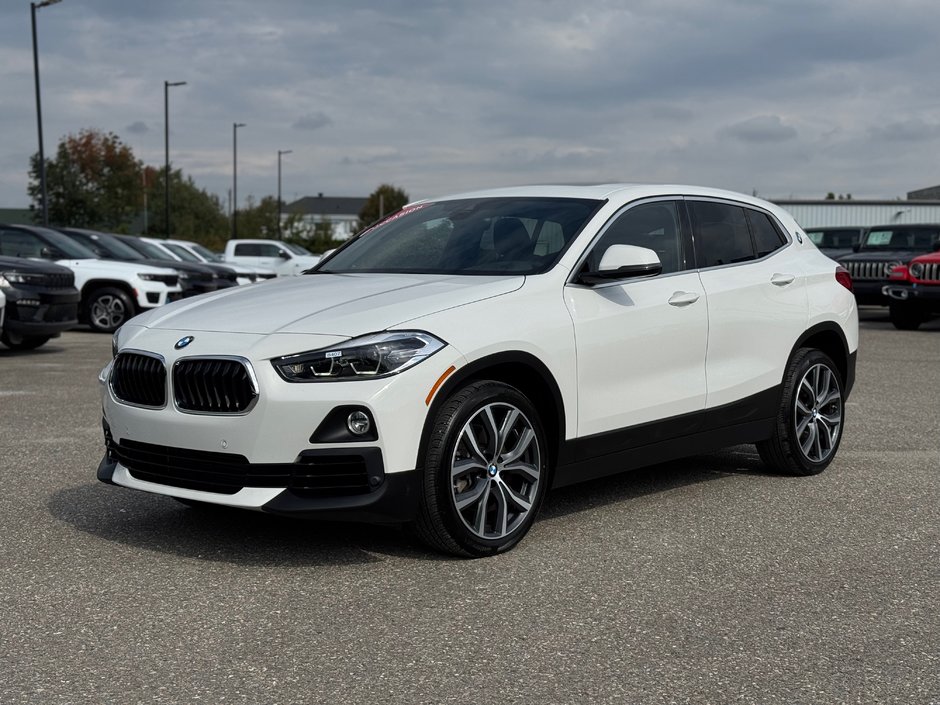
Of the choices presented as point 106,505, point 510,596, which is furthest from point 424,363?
point 106,505

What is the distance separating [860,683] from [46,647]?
2593mm

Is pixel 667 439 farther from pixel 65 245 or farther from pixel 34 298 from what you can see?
pixel 65 245

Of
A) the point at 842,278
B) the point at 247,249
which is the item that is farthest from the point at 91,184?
the point at 842,278

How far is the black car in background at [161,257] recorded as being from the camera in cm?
2089

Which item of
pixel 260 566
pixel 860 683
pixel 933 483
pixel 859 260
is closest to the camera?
pixel 860 683

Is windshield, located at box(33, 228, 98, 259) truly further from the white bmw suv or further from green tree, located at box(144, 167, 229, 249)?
green tree, located at box(144, 167, 229, 249)

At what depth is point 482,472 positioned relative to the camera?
198 inches

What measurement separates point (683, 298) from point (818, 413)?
154 centimetres

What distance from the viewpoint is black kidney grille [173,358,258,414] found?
184 inches

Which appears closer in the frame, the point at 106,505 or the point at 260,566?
the point at 260,566

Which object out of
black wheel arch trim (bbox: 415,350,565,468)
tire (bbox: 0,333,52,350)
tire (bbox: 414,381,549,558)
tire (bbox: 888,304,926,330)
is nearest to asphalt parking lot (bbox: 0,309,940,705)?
tire (bbox: 414,381,549,558)

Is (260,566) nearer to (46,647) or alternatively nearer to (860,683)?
(46,647)

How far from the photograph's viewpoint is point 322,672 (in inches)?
147

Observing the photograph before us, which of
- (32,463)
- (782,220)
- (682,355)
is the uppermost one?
(782,220)
